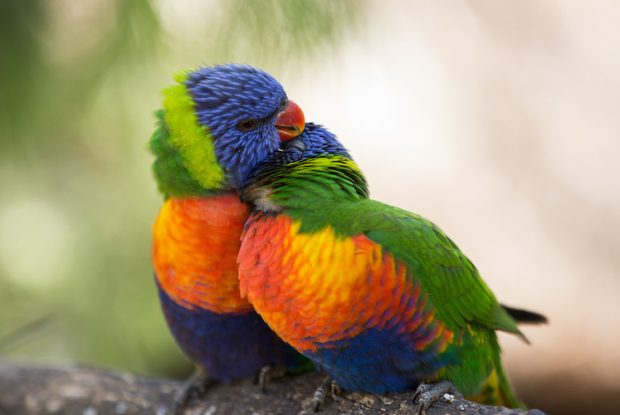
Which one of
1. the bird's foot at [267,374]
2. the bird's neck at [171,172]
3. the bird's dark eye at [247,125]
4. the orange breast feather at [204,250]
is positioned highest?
the bird's dark eye at [247,125]

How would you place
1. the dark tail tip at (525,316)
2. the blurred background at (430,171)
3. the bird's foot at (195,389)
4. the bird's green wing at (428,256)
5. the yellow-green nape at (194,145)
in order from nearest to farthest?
the bird's green wing at (428,256), the yellow-green nape at (194,145), the dark tail tip at (525,316), the bird's foot at (195,389), the blurred background at (430,171)

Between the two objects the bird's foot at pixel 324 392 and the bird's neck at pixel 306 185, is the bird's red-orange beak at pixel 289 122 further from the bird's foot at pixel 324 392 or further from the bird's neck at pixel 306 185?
the bird's foot at pixel 324 392

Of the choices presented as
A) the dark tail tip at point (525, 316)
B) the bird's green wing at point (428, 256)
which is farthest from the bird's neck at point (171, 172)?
the dark tail tip at point (525, 316)

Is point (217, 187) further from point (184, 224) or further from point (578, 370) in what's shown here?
point (578, 370)

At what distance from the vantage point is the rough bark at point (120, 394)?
2.39 meters

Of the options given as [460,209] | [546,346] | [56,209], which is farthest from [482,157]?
[56,209]

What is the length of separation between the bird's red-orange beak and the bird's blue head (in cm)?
3

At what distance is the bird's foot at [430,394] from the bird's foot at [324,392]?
1.04 feet

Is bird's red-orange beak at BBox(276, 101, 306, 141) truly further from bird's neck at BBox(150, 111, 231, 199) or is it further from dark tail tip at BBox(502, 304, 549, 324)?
dark tail tip at BBox(502, 304, 549, 324)

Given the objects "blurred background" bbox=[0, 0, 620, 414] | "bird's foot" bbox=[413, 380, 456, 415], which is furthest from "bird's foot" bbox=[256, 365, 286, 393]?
"blurred background" bbox=[0, 0, 620, 414]

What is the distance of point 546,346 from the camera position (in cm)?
421

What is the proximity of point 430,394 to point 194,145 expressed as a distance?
3.36ft

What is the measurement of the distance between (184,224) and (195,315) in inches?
13.0

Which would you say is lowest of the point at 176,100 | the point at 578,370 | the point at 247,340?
the point at 578,370
